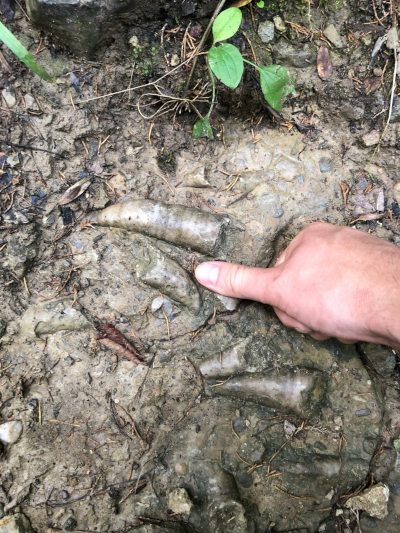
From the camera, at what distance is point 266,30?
265cm

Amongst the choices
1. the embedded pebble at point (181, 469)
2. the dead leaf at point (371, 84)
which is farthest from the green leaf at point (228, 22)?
the embedded pebble at point (181, 469)

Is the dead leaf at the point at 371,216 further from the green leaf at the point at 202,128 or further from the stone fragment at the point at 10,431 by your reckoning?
the stone fragment at the point at 10,431

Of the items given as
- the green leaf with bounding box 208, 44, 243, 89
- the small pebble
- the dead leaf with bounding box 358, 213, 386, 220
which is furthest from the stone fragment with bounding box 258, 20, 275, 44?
the small pebble

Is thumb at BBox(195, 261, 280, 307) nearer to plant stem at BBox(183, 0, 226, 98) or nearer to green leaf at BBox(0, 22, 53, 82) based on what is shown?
plant stem at BBox(183, 0, 226, 98)

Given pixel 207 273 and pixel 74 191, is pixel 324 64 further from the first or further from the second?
pixel 74 191

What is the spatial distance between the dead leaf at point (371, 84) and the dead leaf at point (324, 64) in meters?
0.27

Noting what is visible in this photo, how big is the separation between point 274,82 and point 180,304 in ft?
5.42

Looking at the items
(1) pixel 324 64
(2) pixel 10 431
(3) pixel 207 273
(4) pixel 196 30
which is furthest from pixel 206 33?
(2) pixel 10 431

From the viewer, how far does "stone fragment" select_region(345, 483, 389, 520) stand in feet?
8.79

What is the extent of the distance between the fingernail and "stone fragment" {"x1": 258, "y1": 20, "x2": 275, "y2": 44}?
166cm

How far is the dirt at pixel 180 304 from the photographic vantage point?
2.57 metres

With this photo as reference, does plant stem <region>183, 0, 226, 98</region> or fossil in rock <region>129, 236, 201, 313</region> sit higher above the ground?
plant stem <region>183, 0, 226, 98</region>

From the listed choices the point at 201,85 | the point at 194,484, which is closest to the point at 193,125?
the point at 201,85

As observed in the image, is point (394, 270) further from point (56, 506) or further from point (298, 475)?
point (56, 506)
